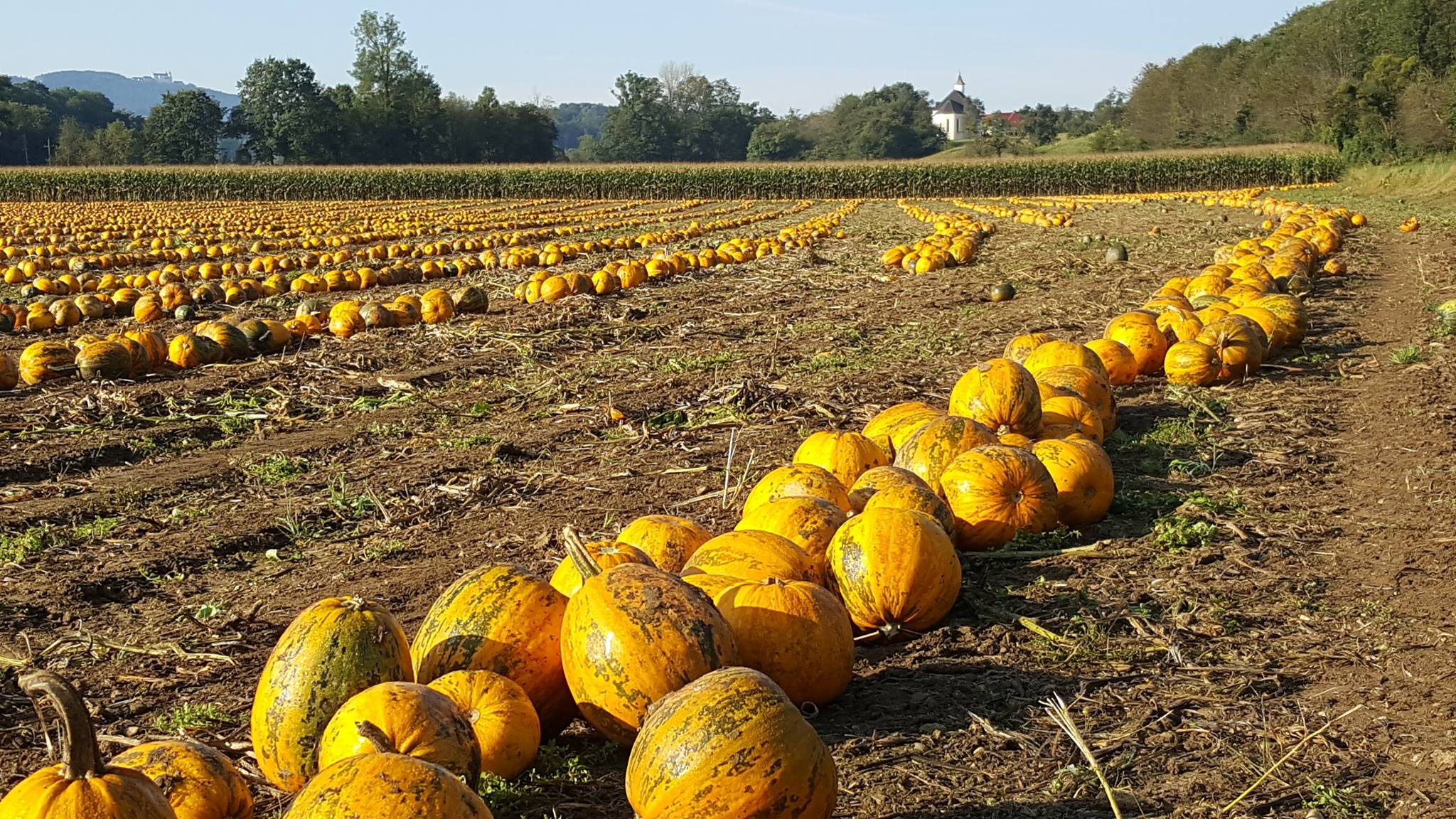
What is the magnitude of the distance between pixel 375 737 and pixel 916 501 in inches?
105

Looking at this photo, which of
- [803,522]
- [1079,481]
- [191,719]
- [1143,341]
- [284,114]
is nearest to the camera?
[191,719]

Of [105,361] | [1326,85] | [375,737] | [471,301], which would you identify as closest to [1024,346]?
[375,737]

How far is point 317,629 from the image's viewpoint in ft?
11.1

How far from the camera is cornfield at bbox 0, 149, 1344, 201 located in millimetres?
59625

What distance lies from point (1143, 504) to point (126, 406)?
753cm

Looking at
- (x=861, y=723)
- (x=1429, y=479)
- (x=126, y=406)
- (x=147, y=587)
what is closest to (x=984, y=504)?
(x=861, y=723)

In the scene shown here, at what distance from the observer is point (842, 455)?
5.69 meters

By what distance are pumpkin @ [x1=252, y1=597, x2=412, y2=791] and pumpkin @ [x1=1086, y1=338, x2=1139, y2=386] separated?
6.42m

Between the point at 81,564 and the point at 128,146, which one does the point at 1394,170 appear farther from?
the point at 128,146

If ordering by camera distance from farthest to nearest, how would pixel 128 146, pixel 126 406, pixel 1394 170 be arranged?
1. pixel 128 146
2. pixel 1394 170
3. pixel 126 406

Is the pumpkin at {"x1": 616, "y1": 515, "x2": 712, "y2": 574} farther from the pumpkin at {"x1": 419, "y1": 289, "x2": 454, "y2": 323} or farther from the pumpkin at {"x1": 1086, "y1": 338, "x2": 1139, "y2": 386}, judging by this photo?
the pumpkin at {"x1": 419, "y1": 289, "x2": 454, "y2": 323}

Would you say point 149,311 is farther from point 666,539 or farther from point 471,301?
point 666,539

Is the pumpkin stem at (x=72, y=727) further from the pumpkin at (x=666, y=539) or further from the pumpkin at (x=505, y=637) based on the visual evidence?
the pumpkin at (x=666, y=539)

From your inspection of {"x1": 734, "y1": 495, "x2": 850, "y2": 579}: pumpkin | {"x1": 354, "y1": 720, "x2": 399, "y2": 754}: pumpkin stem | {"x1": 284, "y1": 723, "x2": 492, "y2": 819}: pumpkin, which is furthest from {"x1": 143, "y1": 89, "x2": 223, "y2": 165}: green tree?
{"x1": 284, "y1": 723, "x2": 492, "y2": 819}: pumpkin
